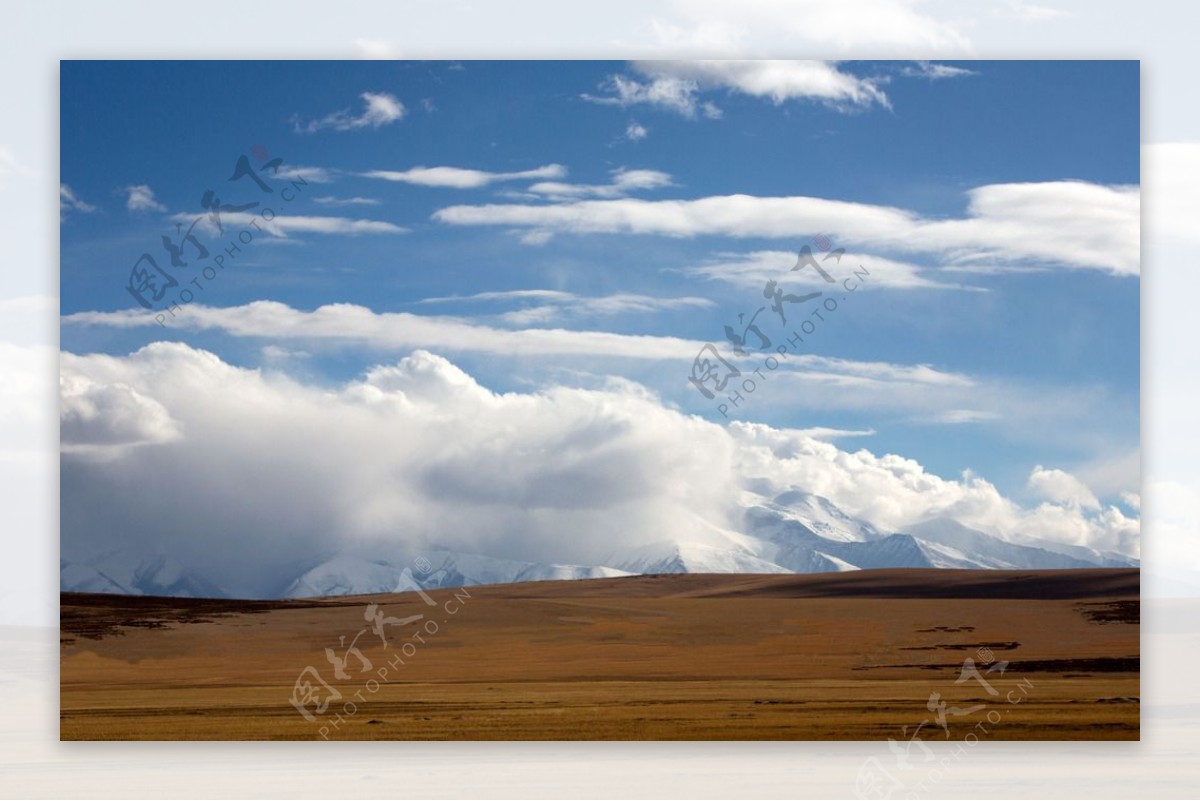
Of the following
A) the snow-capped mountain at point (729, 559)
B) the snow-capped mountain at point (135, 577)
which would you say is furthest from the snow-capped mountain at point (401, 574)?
the snow-capped mountain at point (135, 577)

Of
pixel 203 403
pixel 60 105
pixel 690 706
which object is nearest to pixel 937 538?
pixel 690 706

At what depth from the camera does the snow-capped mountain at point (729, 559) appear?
5.12 m

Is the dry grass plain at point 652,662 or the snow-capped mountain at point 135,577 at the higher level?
the snow-capped mountain at point 135,577

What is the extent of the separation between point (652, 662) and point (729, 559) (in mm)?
533

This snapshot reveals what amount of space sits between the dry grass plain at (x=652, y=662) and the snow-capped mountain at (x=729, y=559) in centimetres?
5

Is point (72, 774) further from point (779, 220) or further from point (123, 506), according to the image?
point (779, 220)

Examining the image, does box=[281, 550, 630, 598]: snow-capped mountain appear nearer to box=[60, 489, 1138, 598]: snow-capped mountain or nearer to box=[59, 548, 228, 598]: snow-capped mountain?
box=[60, 489, 1138, 598]: snow-capped mountain

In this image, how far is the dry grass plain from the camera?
5074mm

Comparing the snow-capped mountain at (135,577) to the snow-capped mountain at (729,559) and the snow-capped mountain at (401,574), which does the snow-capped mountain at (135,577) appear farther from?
the snow-capped mountain at (401,574)

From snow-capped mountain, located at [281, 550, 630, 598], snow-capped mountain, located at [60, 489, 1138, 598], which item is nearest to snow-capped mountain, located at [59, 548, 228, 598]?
snow-capped mountain, located at [60, 489, 1138, 598]

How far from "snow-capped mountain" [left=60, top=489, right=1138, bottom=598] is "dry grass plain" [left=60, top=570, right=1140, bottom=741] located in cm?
5

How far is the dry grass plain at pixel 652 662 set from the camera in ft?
16.6

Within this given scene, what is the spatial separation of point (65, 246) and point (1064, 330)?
13.7 feet

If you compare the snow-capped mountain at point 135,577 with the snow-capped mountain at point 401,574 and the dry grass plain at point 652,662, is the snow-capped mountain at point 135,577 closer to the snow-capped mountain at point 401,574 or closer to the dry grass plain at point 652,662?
the dry grass plain at point 652,662
